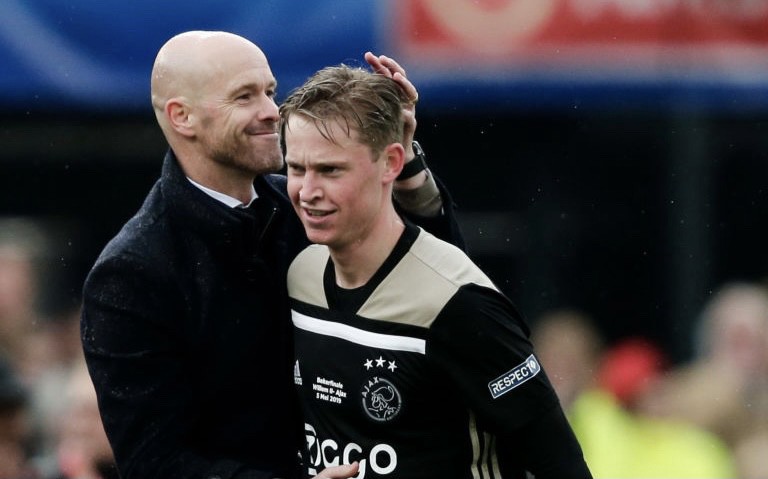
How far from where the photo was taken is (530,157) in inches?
390

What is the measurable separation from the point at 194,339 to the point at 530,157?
620 centimetres

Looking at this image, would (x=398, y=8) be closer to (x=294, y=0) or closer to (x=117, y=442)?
(x=294, y=0)

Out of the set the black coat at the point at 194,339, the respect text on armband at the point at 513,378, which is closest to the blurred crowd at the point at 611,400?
the black coat at the point at 194,339

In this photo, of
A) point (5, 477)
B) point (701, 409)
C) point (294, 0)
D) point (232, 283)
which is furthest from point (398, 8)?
point (232, 283)

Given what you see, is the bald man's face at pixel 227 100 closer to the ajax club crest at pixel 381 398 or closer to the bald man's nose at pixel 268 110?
the bald man's nose at pixel 268 110

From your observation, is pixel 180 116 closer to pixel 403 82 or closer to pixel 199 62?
pixel 199 62

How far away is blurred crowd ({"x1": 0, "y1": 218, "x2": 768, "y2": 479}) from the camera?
591cm

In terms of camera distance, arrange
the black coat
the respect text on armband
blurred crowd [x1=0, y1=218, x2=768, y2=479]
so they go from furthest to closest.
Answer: blurred crowd [x1=0, y1=218, x2=768, y2=479] → the black coat → the respect text on armband

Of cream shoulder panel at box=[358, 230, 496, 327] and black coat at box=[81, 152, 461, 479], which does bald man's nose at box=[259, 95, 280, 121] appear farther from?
cream shoulder panel at box=[358, 230, 496, 327]

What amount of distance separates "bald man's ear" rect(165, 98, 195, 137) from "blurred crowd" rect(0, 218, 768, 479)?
6.47 ft

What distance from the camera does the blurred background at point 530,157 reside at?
7648 millimetres

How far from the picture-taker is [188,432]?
3.91m

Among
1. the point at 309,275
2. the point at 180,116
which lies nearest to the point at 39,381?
the point at 180,116

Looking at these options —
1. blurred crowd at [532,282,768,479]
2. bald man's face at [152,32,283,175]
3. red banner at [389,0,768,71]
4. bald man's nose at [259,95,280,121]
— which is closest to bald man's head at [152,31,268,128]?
bald man's face at [152,32,283,175]
